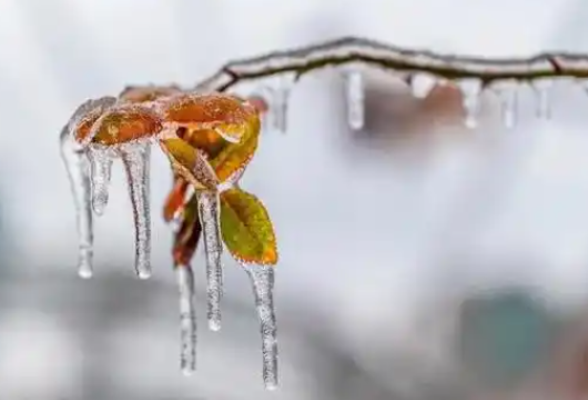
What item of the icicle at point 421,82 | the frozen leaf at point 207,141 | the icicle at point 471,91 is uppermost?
the icicle at point 421,82

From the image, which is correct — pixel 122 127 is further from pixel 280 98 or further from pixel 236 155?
pixel 280 98

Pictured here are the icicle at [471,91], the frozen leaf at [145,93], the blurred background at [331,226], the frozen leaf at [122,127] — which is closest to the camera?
the frozen leaf at [122,127]

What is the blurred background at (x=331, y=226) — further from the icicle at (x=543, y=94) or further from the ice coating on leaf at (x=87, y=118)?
the ice coating on leaf at (x=87, y=118)

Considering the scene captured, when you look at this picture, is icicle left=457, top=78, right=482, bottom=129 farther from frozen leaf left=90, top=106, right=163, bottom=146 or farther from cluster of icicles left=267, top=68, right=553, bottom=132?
frozen leaf left=90, top=106, right=163, bottom=146

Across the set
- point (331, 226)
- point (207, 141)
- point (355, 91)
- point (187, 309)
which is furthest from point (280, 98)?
point (331, 226)

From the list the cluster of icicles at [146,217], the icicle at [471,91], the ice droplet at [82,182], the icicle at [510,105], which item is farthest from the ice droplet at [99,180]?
the icicle at [510,105]

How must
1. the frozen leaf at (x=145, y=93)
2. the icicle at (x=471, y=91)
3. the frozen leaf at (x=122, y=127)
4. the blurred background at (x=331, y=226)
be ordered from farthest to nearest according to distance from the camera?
the blurred background at (x=331, y=226) → the icicle at (x=471, y=91) → the frozen leaf at (x=145, y=93) → the frozen leaf at (x=122, y=127)

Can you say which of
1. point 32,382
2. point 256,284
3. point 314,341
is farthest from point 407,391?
point 256,284

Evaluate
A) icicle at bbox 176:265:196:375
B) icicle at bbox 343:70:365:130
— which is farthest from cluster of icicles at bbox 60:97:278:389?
icicle at bbox 343:70:365:130
